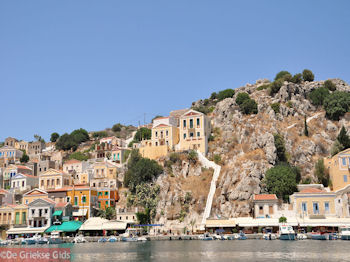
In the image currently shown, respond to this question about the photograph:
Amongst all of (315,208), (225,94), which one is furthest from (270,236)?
(225,94)

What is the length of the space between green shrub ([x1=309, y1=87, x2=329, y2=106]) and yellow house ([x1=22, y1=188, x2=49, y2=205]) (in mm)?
59667

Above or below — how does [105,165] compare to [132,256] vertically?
above

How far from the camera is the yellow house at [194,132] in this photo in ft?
264

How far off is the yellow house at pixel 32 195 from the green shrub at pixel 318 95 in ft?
196

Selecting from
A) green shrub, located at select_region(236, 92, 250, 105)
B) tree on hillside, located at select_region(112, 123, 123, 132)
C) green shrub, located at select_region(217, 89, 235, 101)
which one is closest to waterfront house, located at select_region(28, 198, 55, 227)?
green shrub, located at select_region(236, 92, 250, 105)

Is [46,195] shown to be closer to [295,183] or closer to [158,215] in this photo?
[158,215]

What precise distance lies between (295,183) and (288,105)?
2743cm

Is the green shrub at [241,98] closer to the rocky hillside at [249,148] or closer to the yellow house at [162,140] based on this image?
the rocky hillside at [249,148]

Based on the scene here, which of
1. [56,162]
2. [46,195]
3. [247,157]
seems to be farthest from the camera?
[56,162]

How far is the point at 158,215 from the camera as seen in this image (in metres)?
69.5

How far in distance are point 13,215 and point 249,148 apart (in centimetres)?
4571

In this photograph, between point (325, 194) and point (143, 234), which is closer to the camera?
point (325, 194)

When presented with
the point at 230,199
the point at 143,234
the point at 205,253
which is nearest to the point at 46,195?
the point at 143,234

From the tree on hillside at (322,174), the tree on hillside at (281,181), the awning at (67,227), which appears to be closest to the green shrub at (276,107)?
the tree on hillside at (322,174)
